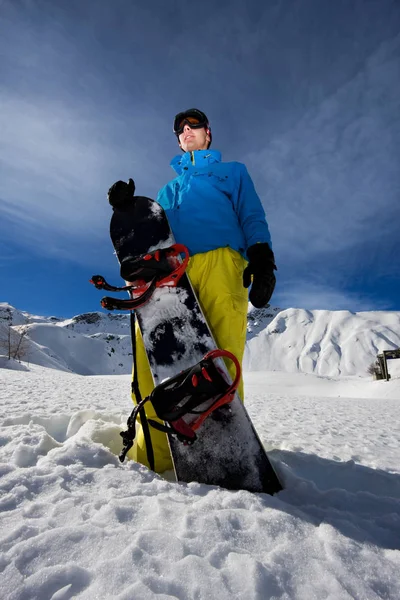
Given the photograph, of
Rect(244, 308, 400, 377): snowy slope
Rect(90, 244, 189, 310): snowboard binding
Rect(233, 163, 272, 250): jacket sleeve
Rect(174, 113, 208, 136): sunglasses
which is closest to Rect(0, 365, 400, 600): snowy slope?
Rect(90, 244, 189, 310): snowboard binding

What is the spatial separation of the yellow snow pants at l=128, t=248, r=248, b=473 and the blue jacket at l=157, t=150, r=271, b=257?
119mm

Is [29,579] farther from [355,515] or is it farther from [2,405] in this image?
[2,405]

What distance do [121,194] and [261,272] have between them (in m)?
1.21

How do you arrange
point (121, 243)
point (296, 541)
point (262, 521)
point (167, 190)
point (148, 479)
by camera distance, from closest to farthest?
point (296, 541) < point (262, 521) < point (148, 479) < point (121, 243) < point (167, 190)

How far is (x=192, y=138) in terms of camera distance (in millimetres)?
2861

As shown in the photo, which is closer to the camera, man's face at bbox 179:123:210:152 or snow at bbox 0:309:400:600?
snow at bbox 0:309:400:600

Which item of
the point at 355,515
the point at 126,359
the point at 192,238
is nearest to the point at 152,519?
the point at 355,515

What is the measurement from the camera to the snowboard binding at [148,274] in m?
1.98

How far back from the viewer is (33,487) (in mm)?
1355

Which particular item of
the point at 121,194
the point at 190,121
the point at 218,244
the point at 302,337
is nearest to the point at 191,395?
the point at 218,244

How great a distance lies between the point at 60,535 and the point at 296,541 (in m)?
0.85

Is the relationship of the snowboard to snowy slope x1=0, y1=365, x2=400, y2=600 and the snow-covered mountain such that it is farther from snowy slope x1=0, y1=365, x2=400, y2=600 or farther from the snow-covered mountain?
the snow-covered mountain

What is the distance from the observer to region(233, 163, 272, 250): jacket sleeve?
7.21ft

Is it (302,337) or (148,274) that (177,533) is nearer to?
(148,274)
